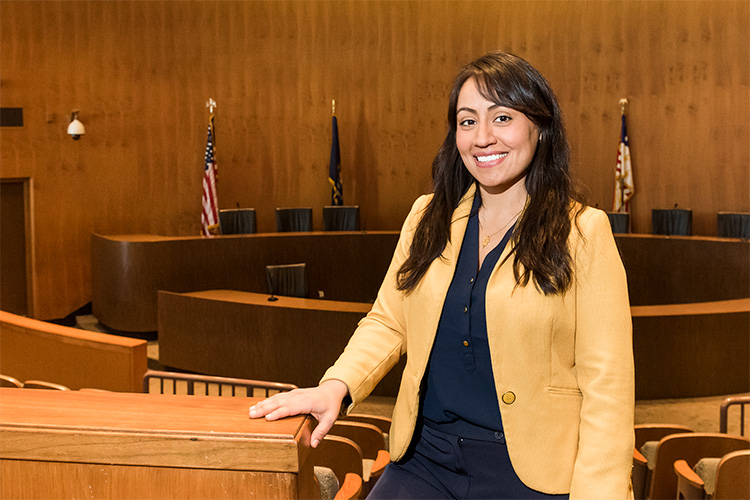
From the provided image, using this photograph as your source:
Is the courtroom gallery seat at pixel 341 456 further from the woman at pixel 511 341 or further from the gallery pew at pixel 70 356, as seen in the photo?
the gallery pew at pixel 70 356

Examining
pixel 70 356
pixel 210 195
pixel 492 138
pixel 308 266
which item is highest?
pixel 492 138

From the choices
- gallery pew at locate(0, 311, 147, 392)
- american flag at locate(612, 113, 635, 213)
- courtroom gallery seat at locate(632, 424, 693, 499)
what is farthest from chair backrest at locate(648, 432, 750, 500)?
american flag at locate(612, 113, 635, 213)

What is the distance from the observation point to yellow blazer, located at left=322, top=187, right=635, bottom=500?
4.46 feet

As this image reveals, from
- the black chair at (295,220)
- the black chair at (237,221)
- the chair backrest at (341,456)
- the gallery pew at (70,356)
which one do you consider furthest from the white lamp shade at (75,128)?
the chair backrest at (341,456)

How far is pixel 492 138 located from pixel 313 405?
2.04 ft

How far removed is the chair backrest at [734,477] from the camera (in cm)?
246

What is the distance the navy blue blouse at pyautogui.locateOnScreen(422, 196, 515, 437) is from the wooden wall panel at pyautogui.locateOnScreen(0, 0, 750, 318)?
774 cm

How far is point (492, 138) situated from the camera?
4.81 feet

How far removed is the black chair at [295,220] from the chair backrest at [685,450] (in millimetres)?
6145

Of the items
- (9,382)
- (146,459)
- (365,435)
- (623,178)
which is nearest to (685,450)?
(365,435)

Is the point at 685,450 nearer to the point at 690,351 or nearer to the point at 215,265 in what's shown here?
the point at 690,351

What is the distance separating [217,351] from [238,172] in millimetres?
4172

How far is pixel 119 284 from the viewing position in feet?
23.4

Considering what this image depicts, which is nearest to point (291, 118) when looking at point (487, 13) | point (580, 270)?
point (487, 13)
